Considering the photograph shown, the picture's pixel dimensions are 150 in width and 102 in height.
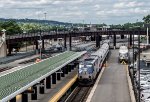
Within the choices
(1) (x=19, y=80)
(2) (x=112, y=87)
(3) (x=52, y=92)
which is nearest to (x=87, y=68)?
(2) (x=112, y=87)

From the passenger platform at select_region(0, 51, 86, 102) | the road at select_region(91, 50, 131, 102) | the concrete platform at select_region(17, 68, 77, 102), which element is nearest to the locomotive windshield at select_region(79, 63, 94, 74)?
the road at select_region(91, 50, 131, 102)

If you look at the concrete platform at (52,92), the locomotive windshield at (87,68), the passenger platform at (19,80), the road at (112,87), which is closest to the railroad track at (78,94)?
the road at (112,87)

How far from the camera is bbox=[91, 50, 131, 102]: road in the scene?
5306 centimetres

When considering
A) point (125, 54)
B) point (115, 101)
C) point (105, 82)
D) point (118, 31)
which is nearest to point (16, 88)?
point (115, 101)

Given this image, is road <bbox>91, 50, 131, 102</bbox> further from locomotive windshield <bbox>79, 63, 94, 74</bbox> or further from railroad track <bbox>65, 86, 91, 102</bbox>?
locomotive windshield <bbox>79, 63, 94, 74</bbox>

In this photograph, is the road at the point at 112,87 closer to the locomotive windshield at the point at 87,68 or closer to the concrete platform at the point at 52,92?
the locomotive windshield at the point at 87,68

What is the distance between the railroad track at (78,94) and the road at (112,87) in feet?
5.18

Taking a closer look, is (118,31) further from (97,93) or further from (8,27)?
(97,93)

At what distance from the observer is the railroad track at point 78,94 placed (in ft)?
179

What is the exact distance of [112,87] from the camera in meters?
62.8

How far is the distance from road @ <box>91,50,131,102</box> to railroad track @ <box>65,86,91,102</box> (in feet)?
A: 5.18

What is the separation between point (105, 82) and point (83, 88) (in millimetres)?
5151

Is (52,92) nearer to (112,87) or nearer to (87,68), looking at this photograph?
(87,68)

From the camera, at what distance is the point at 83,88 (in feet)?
213
